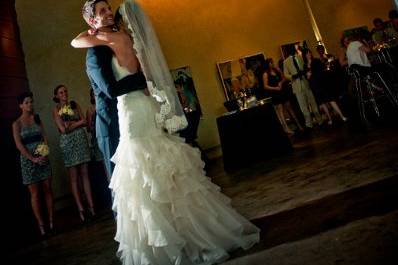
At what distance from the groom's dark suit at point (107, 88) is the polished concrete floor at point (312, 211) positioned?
1000mm

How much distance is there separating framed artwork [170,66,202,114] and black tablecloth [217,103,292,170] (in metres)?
3.08

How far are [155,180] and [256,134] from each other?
3182mm

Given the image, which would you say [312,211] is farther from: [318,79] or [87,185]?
[318,79]

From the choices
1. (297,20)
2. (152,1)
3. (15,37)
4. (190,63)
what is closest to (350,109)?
(297,20)

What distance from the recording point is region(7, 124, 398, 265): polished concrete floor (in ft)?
5.34

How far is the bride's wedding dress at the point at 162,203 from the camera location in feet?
6.35

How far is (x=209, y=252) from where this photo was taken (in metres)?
Result: 1.94

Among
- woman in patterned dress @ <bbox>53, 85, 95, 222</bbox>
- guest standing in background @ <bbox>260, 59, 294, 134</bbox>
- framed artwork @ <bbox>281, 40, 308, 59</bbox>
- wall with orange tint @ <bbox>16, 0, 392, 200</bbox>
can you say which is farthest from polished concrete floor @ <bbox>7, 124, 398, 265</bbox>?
framed artwork @ <bbox>281, 40, 308, 59</bbox>

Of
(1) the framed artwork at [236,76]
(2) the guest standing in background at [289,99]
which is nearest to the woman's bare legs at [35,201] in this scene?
(1) the framed artwork at [236,76]

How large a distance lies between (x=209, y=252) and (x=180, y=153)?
1.98ft

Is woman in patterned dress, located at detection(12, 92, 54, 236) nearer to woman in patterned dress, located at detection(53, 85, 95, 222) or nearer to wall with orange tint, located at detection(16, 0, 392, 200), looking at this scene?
woman in patterned dress, located at detection(53, 85, 95, 222)

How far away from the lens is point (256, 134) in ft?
16.3

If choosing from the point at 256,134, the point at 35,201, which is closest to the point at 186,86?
the point at 256,134

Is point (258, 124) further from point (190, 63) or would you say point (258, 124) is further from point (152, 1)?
point (152, 1)
